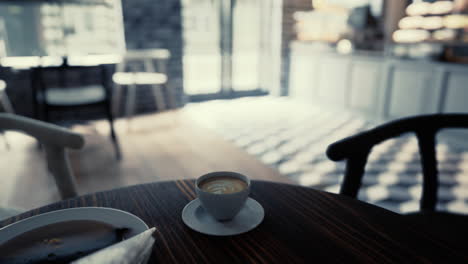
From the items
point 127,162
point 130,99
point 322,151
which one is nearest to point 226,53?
point 130,99

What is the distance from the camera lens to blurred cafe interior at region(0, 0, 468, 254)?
2363mm

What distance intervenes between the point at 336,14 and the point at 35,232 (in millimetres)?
5310

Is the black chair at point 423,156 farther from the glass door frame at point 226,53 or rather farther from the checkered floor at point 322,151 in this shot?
the glass door frame at point 226,53

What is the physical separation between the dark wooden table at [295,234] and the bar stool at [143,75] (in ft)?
9.21

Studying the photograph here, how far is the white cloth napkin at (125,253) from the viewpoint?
363 mm

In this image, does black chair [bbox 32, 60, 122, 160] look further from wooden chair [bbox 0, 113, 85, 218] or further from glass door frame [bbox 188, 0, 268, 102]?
glass door frame [bbox 188, 0, 268, 102]

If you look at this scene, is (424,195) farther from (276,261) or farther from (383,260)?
(276,261)

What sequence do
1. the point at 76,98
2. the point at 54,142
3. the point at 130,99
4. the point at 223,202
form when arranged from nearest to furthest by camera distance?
the point at 223,202, the point at 54,142, the point at 76,98, the point at 130,99

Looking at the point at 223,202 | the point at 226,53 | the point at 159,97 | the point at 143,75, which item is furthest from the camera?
the point at 226,53

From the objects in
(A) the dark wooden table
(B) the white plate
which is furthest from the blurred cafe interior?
(B) the white plate

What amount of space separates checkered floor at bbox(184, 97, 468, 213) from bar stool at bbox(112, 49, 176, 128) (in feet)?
1.40

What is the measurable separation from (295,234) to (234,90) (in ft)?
15.6

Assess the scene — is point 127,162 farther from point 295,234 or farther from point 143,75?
point 295,234

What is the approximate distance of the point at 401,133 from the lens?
95cm
